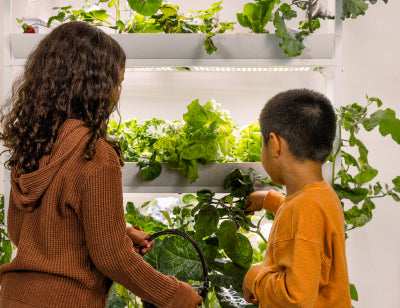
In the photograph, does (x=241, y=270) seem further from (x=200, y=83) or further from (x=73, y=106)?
(x=200, y=83)

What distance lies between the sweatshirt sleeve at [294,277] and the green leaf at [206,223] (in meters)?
0.39

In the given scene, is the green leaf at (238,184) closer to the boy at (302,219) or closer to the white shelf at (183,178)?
the white shelf at (183,178)

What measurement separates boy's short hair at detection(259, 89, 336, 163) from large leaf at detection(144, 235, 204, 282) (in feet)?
1.82

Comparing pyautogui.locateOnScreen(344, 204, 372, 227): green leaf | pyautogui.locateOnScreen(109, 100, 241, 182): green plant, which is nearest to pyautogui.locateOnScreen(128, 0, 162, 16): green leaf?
pyautogui.locateOnScreen(109, 100, 241, 182): green plant

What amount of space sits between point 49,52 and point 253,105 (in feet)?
4.40

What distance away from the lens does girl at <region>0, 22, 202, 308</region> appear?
1.05m

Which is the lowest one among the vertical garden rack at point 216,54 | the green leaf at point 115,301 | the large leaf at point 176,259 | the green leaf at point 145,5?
the green leaf at point 115,301

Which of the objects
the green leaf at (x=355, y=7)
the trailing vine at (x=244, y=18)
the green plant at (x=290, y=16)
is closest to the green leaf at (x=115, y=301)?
the trailing vine at (x=244, y=18)

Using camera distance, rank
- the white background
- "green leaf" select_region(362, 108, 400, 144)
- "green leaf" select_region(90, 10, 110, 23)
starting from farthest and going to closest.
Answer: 1. the white background
2. "green leaf" select_region(90, 10, 110, 23)
3. "green leaf" select_region(362, 108, 400, 144)

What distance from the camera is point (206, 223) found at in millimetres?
1559

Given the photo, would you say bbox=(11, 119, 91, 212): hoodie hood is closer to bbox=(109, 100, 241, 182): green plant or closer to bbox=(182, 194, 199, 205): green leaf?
bbox=(109, 100, 241, 182): green plant

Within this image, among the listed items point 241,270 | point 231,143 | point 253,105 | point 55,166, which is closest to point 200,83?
point 253,105

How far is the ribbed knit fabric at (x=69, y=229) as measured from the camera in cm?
105

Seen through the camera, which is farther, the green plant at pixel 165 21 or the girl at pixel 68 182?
the green plant at pixel 165 21
